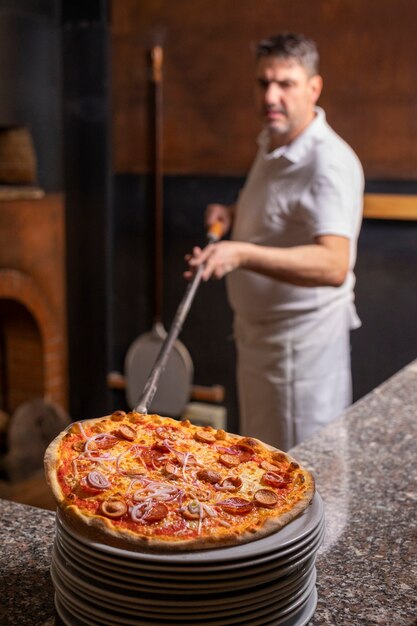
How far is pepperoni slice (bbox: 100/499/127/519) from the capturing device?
90cm

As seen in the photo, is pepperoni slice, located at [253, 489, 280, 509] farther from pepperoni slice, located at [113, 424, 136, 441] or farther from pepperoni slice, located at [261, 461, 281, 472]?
pepperoni slice, located at [113, 424, 136, 441]

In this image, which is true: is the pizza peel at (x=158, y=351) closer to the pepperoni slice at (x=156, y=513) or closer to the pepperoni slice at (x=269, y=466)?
the pepperoni slice at (x=269, y=466)

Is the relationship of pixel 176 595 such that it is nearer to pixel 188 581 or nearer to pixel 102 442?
pixel 188 581

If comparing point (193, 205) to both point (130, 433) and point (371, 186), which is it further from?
point (130, 433)

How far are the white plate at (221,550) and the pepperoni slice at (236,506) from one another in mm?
52

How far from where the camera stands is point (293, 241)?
2619mm

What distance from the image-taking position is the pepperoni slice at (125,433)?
3.64 ft

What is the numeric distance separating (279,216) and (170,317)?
5.60 ft

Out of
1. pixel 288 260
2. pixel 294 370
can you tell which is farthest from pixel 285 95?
pixel 294 370

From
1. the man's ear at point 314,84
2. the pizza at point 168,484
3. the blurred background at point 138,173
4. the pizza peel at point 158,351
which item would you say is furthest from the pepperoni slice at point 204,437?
the pizza peel at point 158,351

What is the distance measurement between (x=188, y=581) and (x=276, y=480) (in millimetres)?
221

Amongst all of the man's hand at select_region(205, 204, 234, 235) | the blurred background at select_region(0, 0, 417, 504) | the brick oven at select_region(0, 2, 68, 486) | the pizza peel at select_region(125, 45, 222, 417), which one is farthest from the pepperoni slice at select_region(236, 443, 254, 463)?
the brick oven at select_region(0, 2, 68, 486)

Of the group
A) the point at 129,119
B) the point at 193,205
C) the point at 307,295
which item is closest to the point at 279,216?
the point at 307,295

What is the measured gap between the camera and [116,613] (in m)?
0.88
